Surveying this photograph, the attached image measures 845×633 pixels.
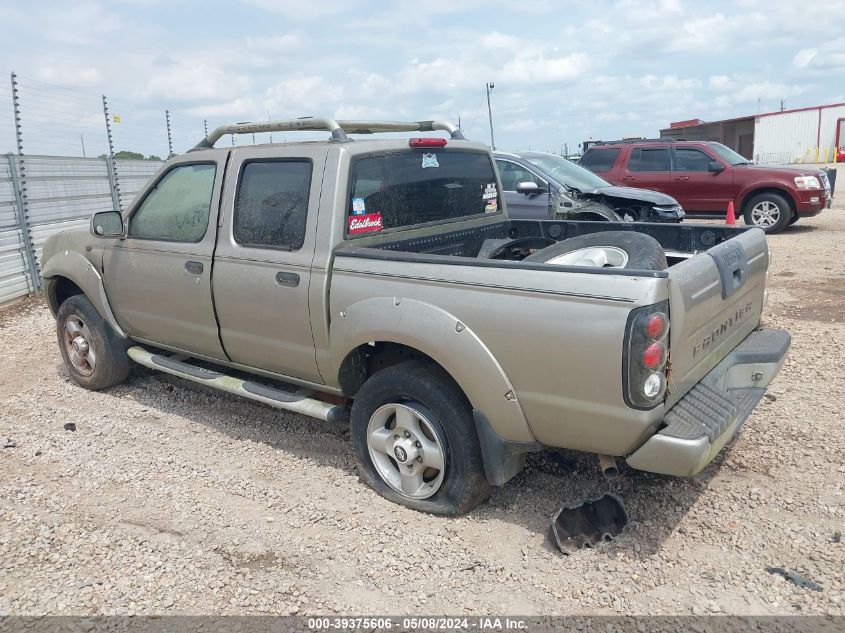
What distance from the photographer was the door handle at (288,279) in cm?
382

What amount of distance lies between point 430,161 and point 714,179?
34.3 ft

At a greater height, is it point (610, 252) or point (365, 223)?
point (365, 223)

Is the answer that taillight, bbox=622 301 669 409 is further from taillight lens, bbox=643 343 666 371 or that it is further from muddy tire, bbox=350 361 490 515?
muddy tire, bbox=350 361 490 515

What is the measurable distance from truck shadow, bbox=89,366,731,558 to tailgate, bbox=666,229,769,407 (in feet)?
2.46

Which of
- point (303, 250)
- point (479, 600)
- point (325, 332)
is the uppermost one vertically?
point (303, 250)

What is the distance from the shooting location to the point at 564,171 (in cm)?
1075

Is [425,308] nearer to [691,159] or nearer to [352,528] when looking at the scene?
[352,528]

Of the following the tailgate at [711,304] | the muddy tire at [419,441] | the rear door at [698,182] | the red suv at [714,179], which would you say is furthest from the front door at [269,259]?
the rear door at [698,182]

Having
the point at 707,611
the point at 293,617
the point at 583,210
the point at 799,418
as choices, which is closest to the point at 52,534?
the point at 293,617

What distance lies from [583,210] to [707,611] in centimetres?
735

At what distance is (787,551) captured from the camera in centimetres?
310

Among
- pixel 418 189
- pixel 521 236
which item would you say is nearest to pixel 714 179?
pixel 521 236

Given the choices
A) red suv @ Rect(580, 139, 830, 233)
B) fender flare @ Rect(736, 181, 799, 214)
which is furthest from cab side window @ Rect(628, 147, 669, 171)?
fender flare @ Rect(736, 181, 799, 214)

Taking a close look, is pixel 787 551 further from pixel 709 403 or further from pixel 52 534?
pixel 52 534
